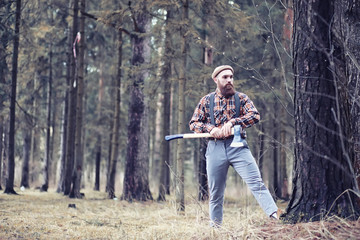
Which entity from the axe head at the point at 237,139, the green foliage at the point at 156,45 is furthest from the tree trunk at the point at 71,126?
the axe head at the point at 237,139

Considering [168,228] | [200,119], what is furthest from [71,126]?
[200,119]

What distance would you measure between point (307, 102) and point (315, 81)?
229 mm

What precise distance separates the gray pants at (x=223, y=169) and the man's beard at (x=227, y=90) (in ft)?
1.96

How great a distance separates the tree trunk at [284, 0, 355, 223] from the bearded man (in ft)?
1.99

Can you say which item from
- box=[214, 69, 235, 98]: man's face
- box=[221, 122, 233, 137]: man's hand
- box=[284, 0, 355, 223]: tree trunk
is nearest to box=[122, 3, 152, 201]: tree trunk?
box=[214, 69, 235, 98]: man's face

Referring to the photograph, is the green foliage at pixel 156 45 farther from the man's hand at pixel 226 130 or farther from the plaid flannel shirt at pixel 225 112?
the man's hand at pixel 226 130

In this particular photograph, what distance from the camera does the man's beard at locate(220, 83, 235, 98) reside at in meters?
5.24

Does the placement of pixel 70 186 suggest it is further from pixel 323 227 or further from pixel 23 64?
pixel 323 227

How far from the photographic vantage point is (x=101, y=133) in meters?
22.6

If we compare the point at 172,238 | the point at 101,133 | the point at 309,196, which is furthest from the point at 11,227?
the point at 101,133

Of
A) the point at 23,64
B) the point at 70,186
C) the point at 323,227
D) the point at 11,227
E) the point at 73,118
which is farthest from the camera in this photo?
the point at 23,64

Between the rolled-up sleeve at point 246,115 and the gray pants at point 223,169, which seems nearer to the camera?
the gray pants at point 223,169

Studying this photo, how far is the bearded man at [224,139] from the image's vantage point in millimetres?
4973

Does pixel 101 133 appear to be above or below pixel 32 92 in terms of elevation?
below
